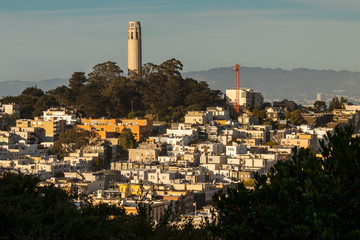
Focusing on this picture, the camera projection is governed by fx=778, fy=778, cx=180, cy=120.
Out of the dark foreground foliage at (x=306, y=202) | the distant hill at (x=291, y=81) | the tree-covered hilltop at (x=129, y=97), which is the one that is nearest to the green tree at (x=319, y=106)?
the tree-covered hilltop at (x=129, y=97)

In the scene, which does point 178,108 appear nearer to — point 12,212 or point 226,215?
point 12,212

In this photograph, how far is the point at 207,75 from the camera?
157 m

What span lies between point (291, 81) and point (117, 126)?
13519 cm

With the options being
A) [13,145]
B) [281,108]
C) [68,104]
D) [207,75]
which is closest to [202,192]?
[13,145]

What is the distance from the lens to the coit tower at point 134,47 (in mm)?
49469

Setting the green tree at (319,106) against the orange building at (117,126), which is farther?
the green tree at (319,106)

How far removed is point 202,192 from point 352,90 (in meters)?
139

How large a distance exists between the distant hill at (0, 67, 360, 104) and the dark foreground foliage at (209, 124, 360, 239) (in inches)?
5306

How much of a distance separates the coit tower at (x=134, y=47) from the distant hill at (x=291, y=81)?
96538 mm

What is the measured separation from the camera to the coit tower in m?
49.5

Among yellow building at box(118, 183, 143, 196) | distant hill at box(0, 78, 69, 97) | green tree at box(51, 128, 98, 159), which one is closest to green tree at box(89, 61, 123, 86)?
green tree at box(51, 128, 98, 159)

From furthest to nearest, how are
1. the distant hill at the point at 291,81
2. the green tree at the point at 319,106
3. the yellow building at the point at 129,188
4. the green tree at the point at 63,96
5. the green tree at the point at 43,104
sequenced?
1. the distant hill at the point at 291,81
2. the green tree at the point at 319,106
3. the green tree at the point at 63,96
4. the green tree at the point at 43,104
5. the yellow building at the point at 129,188

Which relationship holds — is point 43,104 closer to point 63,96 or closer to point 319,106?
point 63,96

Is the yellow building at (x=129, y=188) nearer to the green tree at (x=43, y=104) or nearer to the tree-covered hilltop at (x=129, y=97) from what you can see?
the tree-covered hilltop at (x=129, y=97)
